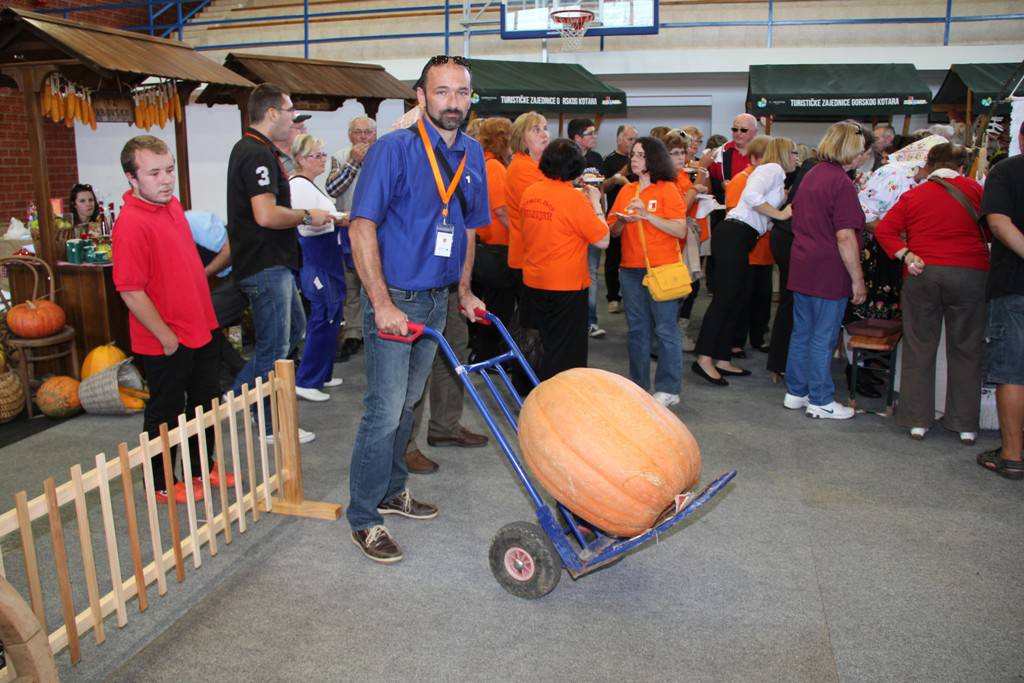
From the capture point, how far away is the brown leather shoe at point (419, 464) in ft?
14.1

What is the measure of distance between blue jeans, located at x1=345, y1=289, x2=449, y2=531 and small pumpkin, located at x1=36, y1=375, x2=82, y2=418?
9.12ft

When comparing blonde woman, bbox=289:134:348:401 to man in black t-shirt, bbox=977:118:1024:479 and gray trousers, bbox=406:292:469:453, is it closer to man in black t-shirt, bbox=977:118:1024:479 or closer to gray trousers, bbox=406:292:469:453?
gray trousers, bbox=406:292:469:453

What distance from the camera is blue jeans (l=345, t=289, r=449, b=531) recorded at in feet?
10.4

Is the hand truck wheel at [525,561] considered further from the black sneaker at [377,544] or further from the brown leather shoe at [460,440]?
the brown leather shoe at [460,440]

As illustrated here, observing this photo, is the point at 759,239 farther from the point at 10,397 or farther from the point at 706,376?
the point at 10,397

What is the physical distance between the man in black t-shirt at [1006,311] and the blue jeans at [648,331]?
1.73 meters

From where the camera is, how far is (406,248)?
3.14 metres

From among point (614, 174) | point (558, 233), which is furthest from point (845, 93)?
point (558, 233)

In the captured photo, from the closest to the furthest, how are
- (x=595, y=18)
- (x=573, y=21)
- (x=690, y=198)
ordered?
1. (x=690, y=198)
2. (x=573, y=21)
3. (x=595, y=18)

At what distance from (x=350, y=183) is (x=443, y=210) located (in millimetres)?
3326

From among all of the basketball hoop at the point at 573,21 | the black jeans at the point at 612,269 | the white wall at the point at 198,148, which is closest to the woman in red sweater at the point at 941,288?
→ the black jeans at the point at 612,269

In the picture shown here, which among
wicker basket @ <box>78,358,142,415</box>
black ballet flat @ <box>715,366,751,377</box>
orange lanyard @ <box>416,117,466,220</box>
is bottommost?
black ballet flat @ <box>715,366,751,377</box>

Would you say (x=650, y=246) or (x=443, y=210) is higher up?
(x=443, y=210)

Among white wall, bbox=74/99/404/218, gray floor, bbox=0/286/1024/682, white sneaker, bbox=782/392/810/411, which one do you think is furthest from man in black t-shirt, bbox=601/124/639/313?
white wall, bbox=74/99/404/218
